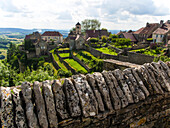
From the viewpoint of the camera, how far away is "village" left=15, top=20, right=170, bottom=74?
42.1m

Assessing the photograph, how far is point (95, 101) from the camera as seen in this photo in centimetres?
425

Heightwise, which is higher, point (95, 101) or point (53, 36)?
point (53, 36)

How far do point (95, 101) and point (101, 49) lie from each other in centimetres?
5369

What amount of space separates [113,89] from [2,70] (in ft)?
69.2

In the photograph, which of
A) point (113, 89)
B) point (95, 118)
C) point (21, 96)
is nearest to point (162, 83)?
point (113, 89)

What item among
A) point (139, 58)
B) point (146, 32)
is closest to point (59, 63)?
point (139, 58)

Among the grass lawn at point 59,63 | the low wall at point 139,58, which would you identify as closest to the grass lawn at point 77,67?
the grass lawn at point 59,63

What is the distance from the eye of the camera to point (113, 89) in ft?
15.1

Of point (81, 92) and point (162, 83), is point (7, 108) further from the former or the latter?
point (162, 83)

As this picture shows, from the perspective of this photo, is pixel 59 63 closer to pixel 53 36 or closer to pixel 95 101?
pixel 53 36

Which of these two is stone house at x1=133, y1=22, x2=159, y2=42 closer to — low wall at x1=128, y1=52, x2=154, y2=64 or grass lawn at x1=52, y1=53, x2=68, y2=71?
low wall at x1=128, y1=52, x2=154, y2=64

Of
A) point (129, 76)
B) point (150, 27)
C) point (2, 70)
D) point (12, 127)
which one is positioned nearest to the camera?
point (12, 127)

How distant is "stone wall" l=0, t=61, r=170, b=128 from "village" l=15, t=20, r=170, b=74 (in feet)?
112

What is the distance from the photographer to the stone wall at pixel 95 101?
12.2 feet
